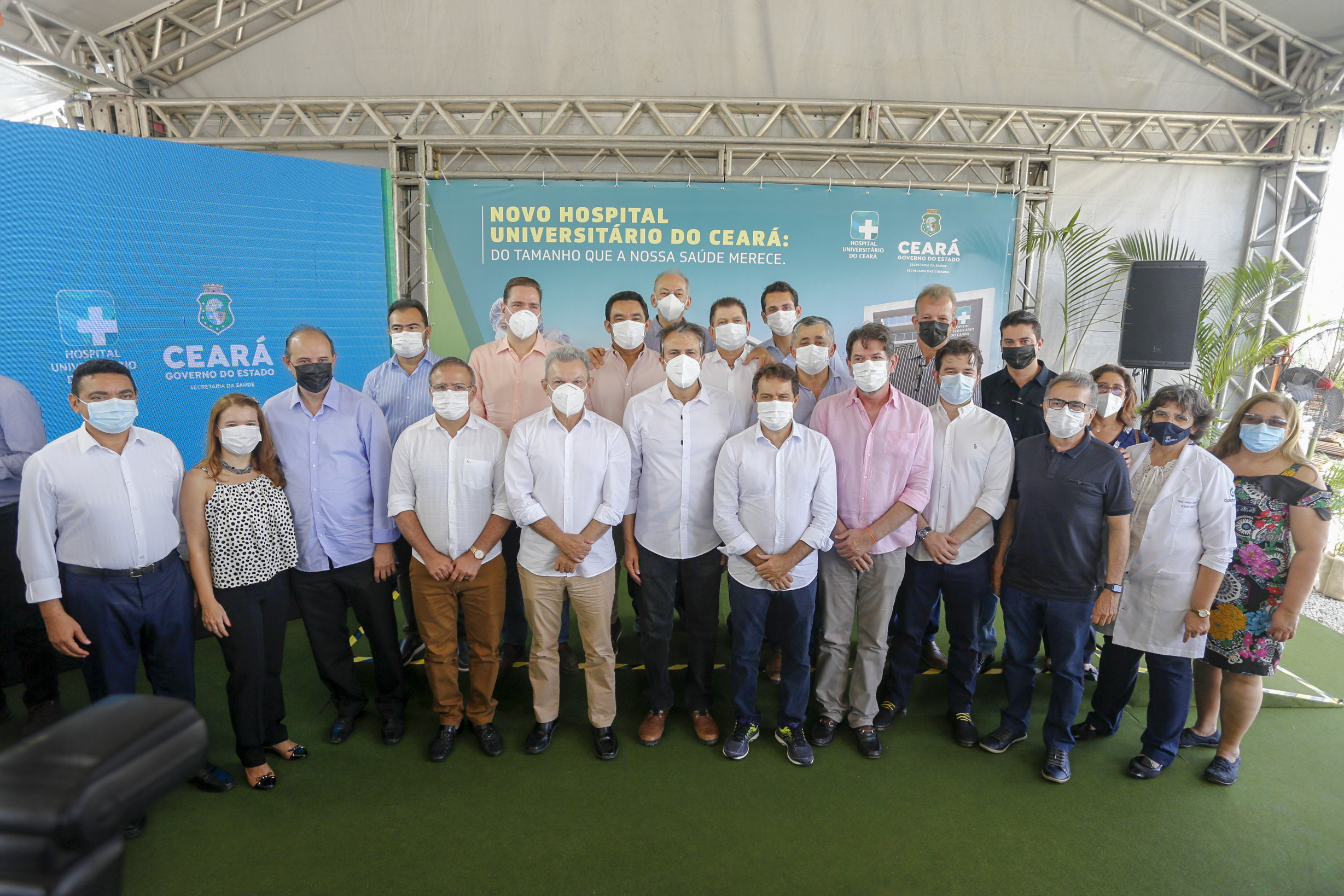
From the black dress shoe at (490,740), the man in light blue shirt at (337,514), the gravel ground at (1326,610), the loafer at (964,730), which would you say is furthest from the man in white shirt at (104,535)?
the gravel ground at (1326,610)

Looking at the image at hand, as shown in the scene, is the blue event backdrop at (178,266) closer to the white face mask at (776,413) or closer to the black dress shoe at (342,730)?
the black dress shoe at (342,730)

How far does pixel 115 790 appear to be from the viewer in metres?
0.66

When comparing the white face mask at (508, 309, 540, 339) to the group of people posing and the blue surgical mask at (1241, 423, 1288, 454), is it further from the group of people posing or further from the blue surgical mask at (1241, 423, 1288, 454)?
the blue surgical mask at (1241, 423, 1288, 454)

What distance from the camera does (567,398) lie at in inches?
108

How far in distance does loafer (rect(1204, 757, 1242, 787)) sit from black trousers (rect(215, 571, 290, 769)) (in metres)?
3.89

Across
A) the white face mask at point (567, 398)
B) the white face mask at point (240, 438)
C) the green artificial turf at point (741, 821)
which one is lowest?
the green artificial turf at point (741, 821)

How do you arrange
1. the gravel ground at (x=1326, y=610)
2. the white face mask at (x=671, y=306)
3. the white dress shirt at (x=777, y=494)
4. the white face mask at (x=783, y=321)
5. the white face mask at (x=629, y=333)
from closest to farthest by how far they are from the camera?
the white dress shirt at (x=777, y=494) < the white face mask at (x=629, y=333) < the white face mask at (x=783, y=321) < the white face mask at (x=671, y=306) < the gravel ground at (x=1326, y=610)

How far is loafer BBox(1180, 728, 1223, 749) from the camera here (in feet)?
9.98

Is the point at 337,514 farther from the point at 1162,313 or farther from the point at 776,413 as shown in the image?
the point at 1162,313

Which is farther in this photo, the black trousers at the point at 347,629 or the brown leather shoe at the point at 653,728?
the brown leather shoe at the point at 653,728

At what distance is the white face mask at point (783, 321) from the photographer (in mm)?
3547

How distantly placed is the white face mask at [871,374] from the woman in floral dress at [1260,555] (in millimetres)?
1410

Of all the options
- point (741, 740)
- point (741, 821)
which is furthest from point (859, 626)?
point (741, 821)

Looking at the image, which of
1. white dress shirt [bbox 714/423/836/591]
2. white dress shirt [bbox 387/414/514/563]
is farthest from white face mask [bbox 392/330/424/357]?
white dress shirt [bbox 714/423/836/591]
